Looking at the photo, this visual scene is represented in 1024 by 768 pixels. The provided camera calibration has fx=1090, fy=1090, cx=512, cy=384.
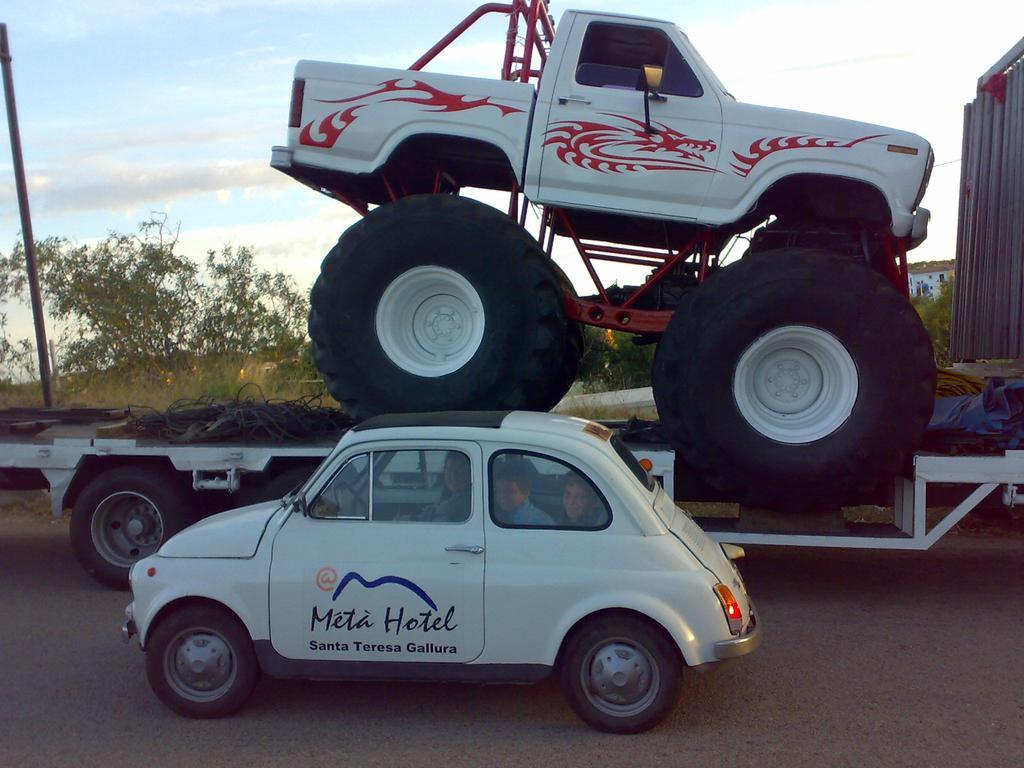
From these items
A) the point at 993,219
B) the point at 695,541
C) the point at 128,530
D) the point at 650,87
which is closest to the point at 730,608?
the point at 695,541

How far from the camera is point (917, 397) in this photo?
7.08m

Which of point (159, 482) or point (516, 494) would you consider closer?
point (516, 494)

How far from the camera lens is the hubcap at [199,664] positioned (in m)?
5.45

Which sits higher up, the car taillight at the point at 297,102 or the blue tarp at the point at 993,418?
the car taillight at the point at 297,102

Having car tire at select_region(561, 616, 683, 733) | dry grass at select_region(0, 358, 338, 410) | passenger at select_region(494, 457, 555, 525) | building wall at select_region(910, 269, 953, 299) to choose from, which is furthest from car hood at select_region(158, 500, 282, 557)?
building wall at select_region(910, 269, 953, 299)

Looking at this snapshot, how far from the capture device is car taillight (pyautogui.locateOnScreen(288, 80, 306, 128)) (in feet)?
26.0

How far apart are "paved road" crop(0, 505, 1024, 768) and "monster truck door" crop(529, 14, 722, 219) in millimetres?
3013

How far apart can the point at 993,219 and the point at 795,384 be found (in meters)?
4.03

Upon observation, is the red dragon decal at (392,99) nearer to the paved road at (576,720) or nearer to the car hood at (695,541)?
the car hood at (695,541)

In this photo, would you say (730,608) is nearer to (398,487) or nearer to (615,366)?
(398,487)

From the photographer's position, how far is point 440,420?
18.7 feet

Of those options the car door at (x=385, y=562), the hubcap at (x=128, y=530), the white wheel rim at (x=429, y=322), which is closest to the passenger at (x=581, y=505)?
the car door at (x=385, y=562)

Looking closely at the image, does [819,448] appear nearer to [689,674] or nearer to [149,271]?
[689,674]

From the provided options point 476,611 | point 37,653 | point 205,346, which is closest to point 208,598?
point 476,611
